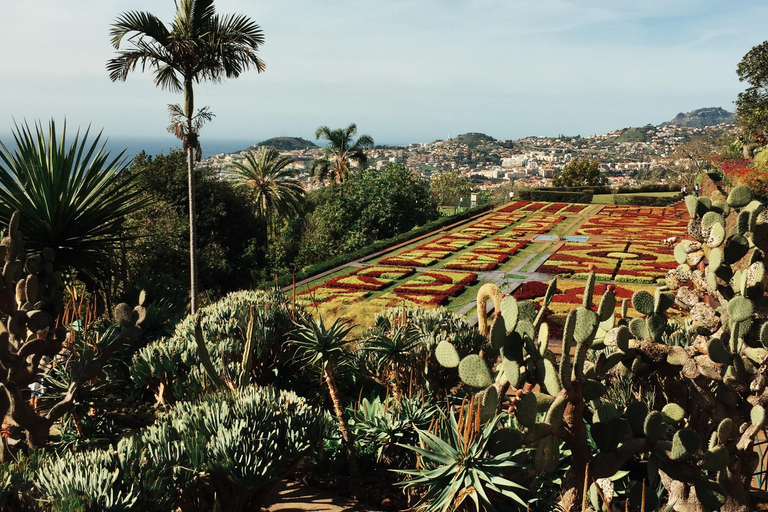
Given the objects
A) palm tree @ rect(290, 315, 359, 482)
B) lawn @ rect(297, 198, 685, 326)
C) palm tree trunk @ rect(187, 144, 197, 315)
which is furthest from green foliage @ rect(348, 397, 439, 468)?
palm tree trunk @ rect(187, 144, 197, 315)

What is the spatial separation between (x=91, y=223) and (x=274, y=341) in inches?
114

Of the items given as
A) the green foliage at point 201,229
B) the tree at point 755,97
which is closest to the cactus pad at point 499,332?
the green foliage at point 201,229

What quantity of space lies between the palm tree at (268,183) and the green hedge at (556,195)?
2225cm

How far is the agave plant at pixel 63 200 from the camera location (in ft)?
24.7

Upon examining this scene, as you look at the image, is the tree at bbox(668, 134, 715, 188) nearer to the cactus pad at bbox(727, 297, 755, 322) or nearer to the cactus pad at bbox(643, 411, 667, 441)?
the cactus pad at bbox(727, 297, 755, 322)

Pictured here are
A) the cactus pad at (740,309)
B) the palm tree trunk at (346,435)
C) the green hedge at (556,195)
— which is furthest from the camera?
the green hedge at (556,195)

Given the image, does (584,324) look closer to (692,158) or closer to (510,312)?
(510,312)

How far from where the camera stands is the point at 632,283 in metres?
19.0

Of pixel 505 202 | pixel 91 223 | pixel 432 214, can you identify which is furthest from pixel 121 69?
pixel 505 202

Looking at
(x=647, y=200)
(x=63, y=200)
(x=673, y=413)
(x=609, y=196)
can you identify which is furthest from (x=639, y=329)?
(x=609, y=196)

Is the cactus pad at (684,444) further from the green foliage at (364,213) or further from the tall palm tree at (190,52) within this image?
the green foliage at (364,213)

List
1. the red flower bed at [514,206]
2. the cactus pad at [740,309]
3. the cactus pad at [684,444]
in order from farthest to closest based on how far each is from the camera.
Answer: the red flower bed at [514,206] → the cactus pad at [740,309] → the cactus pad at [684,444]

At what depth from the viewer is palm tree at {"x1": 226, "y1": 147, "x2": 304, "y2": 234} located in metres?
32.8

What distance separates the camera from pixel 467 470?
4691 millimetres
